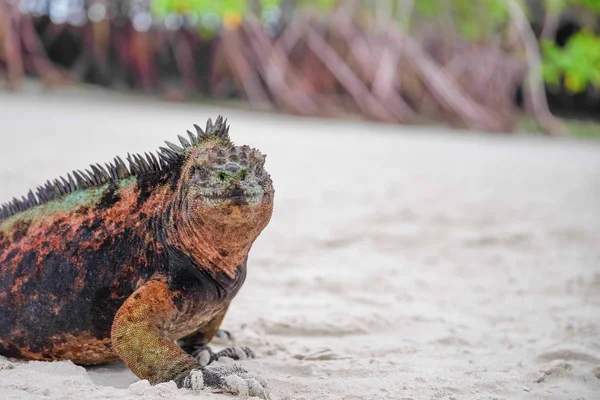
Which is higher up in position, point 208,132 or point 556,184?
point 556,184

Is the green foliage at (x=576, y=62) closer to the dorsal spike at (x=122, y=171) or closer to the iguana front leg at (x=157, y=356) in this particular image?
the dorsal spike at (x=122, y=171)

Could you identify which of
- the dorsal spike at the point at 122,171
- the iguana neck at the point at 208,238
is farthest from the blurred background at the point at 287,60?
the iguana neck at the point at 208,238

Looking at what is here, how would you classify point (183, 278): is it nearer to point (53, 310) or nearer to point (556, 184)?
point (53, 310)

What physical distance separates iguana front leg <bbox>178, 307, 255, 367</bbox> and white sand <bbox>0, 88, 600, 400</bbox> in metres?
0.08

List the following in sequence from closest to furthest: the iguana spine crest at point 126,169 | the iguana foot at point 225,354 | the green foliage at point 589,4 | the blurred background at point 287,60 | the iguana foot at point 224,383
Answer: the iguana foot at point 224,383, the iguana spine crest at point 126,169, the iguana foot at point 225,354, the blurred background at point 287,60, the green foliage at point 589,4

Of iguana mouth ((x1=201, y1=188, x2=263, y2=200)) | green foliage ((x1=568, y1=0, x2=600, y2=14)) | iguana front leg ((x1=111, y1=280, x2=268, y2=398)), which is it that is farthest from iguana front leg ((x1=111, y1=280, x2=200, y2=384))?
green foliage ((x1=568, y1=0, x2=600, y2=14))

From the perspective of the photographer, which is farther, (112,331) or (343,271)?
(343,271)

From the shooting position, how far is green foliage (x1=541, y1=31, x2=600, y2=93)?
1389cm

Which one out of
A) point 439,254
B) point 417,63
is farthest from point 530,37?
point 439,254

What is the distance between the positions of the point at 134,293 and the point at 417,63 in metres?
9.89

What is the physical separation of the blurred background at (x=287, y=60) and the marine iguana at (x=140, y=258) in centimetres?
692

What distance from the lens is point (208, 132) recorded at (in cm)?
261

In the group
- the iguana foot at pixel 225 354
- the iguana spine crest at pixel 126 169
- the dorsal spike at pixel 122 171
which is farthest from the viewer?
the iguana foot at pixel 225 354

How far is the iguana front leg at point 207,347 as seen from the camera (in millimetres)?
2926
